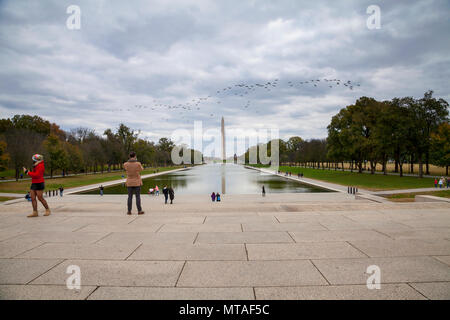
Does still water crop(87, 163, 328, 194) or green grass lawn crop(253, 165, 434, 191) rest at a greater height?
green grass lawn crop(253, 165, 434, 191)

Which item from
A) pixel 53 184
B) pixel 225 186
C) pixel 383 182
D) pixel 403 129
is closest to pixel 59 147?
pixel 53 184

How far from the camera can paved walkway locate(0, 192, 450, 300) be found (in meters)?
3.09

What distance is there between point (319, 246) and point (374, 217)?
3416mm

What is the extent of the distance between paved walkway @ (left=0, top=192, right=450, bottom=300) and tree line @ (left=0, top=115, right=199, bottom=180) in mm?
45097

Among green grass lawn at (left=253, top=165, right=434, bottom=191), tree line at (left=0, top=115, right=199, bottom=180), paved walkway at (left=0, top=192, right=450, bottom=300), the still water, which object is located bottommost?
the still water

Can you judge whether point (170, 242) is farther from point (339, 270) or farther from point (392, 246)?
point (392, 246)

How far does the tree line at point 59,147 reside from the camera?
162 ft

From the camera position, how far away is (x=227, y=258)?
4152mm

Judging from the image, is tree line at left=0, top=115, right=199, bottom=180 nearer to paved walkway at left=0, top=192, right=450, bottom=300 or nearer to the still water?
the still water

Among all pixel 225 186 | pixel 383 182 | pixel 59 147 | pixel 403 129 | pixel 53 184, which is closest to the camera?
pixel 383 182

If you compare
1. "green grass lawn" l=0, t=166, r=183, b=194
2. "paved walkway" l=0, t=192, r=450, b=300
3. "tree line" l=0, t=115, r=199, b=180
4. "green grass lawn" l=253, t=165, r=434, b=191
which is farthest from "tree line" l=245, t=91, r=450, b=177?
"tree line" l=0, t=115, r=199, b=180

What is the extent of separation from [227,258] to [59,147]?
215 feet

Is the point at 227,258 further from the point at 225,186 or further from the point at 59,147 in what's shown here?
the point at 59,147
